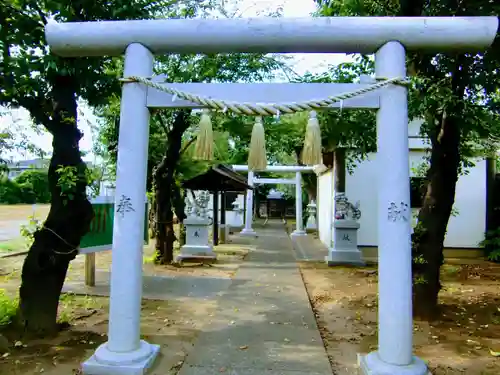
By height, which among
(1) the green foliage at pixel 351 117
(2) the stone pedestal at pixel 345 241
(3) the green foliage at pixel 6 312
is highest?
(1) the green foliage at pixel 351 117

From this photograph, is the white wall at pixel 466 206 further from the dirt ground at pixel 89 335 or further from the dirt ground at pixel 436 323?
the dirt ground at pixel 89 335

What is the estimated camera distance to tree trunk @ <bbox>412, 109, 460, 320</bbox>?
228 inches

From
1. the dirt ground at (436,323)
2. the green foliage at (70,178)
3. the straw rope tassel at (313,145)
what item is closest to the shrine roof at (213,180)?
the dirt ground at (436,323)

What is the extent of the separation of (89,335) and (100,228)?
2675 millimetres

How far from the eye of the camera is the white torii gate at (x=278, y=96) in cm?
367

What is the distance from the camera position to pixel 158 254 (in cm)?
1110

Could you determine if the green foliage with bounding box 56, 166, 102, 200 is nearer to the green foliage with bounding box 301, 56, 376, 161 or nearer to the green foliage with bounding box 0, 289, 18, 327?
the green foliage with bounding box 0, 289, 18, 327

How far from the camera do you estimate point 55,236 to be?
4.82m

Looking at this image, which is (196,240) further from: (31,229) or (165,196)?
(31,229)

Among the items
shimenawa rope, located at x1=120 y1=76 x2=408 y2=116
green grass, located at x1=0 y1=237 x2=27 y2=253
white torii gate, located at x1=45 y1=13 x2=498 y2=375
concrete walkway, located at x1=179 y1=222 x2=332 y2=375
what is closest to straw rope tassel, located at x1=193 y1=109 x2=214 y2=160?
white torii gate, located at x1=45 y1=13 x2=498 y2=375

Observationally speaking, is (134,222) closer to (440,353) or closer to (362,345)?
(362,345)

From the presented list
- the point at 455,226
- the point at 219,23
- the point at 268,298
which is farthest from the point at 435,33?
the point at 455,226

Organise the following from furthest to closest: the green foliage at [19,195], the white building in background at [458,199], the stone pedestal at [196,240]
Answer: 1. the green foliage at [19,195]
2. the white building in background at [458,199]
3. the stone pedestal at [196,240]

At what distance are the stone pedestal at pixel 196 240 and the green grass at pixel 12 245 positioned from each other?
5237 mm
